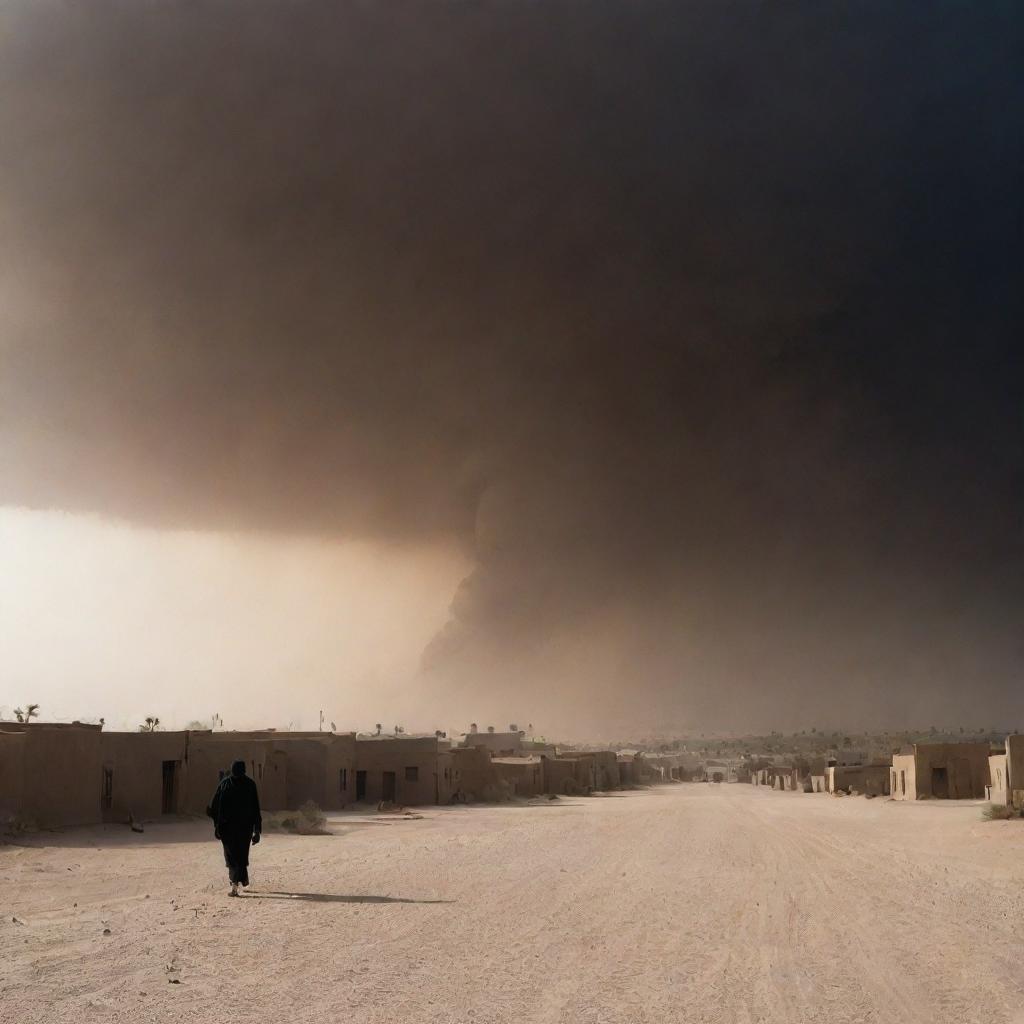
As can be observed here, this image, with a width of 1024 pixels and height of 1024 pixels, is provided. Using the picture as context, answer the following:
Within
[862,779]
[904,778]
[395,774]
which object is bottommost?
[862,779]

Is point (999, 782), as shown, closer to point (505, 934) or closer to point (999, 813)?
point (999, 813)

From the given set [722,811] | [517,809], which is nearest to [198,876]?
[517,809]

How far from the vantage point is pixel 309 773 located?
133ft

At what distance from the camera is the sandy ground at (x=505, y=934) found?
31.9ft

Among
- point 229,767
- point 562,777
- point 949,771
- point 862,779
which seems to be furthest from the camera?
point 562,777

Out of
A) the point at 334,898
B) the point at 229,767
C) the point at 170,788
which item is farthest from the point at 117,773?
the point at 334,898

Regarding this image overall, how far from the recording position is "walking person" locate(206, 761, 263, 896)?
15828 mm

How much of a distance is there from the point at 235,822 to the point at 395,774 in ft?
103

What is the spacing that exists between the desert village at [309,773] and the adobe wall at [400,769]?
47 mm

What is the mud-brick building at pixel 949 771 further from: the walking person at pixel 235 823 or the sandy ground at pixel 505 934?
the walking person at pixel 235 823

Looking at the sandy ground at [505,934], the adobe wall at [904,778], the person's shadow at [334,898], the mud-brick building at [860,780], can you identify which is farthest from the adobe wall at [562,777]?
the person's shadow at [334,898]

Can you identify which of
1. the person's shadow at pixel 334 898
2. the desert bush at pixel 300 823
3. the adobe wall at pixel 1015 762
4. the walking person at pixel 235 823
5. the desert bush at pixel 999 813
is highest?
the walking person at pixel 235 823

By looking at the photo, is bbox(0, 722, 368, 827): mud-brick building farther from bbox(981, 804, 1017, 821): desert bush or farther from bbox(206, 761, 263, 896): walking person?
bbox(981, 804, 1017, 821): desert bush

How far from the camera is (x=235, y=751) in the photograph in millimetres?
33844
